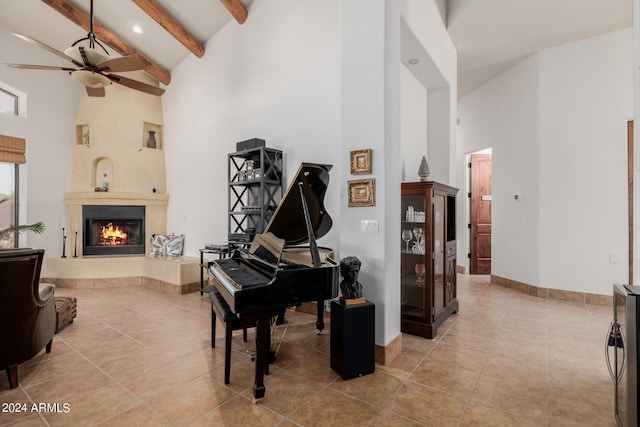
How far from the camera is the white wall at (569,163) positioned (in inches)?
167

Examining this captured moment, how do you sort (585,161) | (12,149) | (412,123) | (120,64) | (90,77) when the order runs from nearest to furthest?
(120,64) → (90,77) → (412,123) → (585,161) → (12,149)

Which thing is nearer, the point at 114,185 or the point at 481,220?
the point at 114,185

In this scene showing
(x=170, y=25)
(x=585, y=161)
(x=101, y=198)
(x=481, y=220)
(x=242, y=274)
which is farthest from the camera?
(x=481, y=220)

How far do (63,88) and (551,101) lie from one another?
27.7 feet

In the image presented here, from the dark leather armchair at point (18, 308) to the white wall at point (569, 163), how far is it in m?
5.99

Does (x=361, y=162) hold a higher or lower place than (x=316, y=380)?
higher

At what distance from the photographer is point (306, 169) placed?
7.55ft

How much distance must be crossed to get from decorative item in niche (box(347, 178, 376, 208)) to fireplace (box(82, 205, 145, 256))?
17.0ft

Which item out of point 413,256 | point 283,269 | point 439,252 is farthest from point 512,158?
point 283,269

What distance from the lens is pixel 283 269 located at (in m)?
2.14

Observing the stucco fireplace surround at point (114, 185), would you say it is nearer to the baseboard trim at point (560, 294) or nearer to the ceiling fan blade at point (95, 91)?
the ceiling fan blade at point (95, 91)

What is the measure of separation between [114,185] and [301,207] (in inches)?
202

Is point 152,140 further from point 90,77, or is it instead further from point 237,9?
point 237,9

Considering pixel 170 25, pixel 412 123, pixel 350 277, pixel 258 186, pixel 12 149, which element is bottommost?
pixel 350 277
